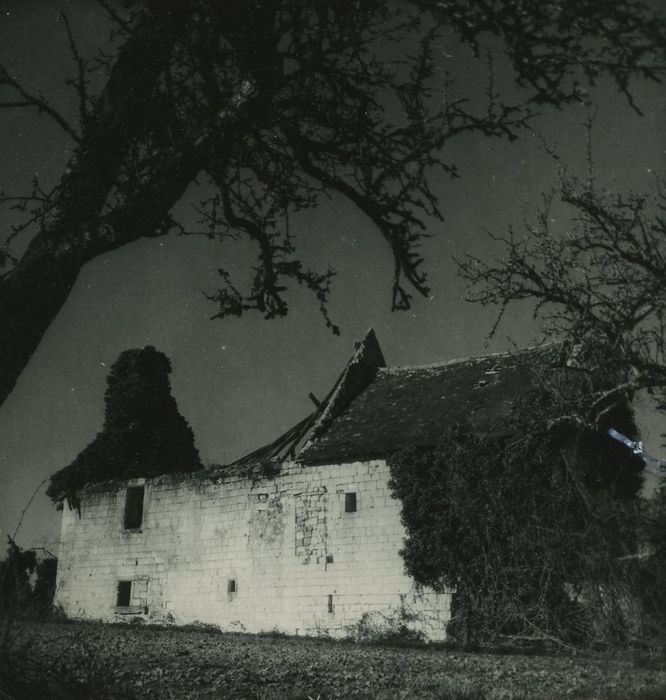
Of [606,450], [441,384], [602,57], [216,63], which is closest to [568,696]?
[602,57]

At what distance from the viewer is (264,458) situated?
1908 cm

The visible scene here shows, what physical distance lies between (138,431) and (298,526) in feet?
35.5

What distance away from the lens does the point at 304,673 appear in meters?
8.73

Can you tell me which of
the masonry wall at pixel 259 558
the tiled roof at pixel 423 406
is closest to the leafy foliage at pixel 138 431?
the masonry wall at pixel 259 558

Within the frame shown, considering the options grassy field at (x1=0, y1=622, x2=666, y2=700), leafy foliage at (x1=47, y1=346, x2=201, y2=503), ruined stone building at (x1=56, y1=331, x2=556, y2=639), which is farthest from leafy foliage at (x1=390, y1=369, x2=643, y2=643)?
leafy foliage at (x1=47, y1=346, x2=201, y2=503)

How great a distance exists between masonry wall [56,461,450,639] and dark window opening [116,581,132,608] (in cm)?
14

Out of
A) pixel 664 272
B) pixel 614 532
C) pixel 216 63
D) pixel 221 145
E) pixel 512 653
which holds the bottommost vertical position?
pixel 512 653

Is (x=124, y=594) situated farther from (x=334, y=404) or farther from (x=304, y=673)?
(x=304, y=673)

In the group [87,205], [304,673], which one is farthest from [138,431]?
[87,205]

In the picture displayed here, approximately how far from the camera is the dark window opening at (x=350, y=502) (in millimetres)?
16703

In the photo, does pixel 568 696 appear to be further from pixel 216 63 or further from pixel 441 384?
pixel 441 384

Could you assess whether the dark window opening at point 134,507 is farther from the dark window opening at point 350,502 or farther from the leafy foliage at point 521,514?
the leafy foliage at point 521,514

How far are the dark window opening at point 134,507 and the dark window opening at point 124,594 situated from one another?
1.69m

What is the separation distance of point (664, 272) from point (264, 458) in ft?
39.3
